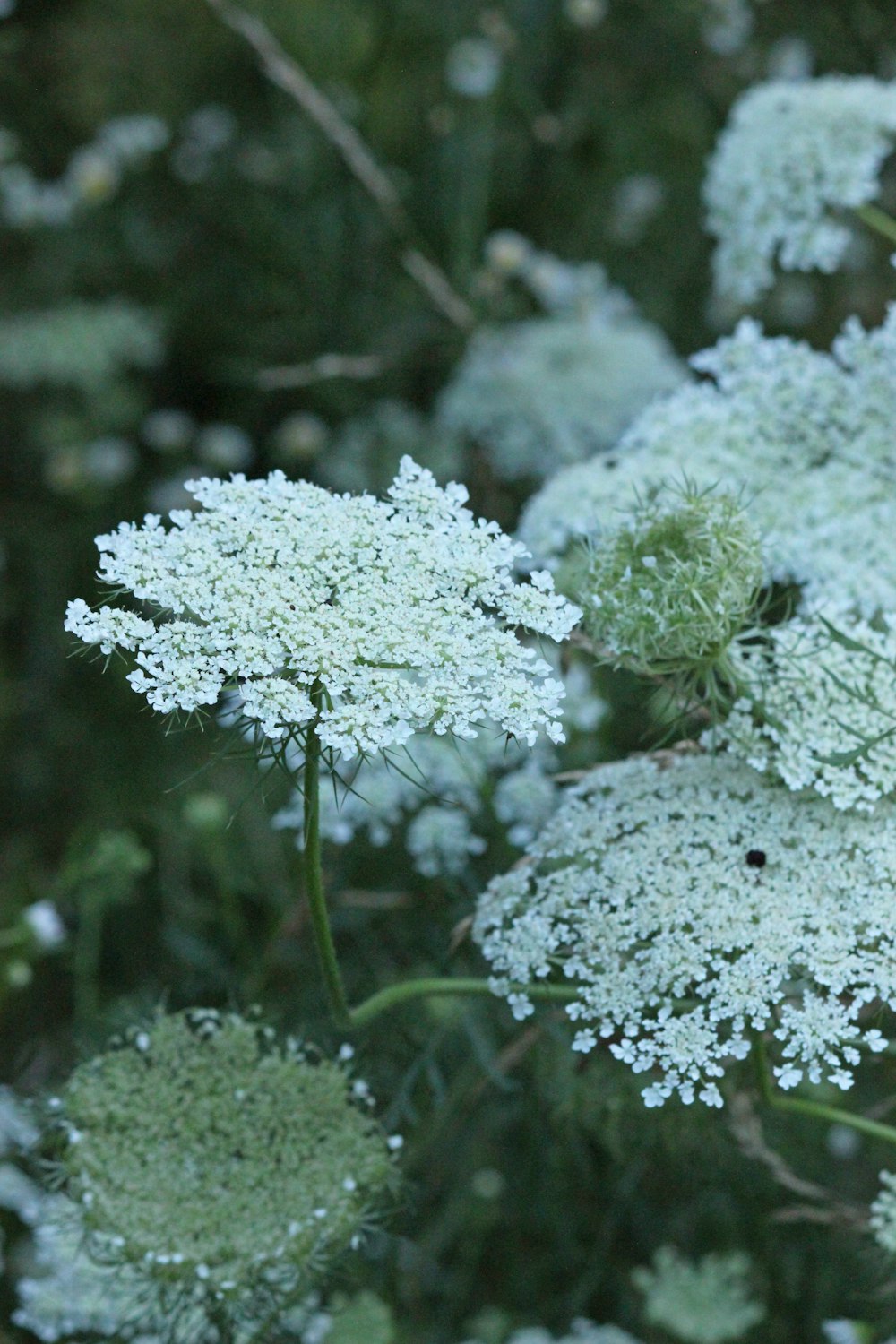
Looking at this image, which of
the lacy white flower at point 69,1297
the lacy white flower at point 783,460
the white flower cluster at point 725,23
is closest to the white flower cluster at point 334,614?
the lacy white flower at point 783,460

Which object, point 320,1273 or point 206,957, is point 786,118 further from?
point 320,1273

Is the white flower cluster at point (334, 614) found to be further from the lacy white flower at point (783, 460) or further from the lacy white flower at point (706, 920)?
the lacy white flower at point (783, 460)

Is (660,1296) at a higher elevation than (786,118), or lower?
lower

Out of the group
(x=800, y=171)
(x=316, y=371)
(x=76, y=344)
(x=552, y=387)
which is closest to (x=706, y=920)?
(x=800, y=171)

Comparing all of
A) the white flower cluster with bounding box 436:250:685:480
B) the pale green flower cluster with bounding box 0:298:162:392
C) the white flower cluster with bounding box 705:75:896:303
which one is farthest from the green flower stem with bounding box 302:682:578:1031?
the pale green flower cluster with bounding box 0:298:162:392

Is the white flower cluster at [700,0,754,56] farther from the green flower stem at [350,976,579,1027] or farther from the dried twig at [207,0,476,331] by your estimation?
the green flower stem at [350,976,579,1027]

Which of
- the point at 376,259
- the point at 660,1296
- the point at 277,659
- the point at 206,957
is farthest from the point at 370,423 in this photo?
the point at 277,659
